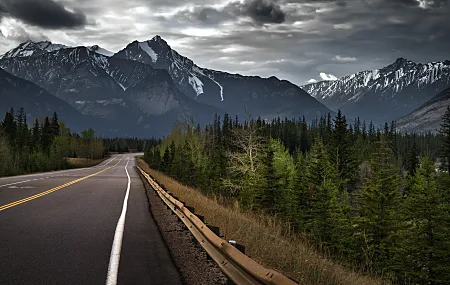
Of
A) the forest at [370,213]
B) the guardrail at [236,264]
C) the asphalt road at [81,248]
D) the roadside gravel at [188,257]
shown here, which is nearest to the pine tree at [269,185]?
the forest at [370,213]

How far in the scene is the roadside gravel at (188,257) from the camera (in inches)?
222

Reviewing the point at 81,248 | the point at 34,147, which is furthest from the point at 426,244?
the point at 34,147

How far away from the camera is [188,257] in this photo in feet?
23.0

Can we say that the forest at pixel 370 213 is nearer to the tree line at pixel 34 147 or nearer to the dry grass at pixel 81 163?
the tree line at pixel 34 147

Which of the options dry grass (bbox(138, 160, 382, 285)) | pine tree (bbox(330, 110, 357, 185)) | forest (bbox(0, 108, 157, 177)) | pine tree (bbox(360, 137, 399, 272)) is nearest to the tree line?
forest (bbox(0, 108, 157, 177))

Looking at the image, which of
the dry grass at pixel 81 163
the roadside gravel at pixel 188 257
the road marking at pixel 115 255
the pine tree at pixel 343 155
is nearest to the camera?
the road marking at pixel 115 255

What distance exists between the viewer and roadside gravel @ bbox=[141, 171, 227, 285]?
565cm

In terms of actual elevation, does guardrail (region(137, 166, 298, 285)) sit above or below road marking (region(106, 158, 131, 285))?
above

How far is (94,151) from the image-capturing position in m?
131

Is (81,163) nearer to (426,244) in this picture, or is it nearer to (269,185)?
(269,185)

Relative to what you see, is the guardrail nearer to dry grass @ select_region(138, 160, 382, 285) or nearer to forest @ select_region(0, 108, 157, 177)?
dry grass @ select_region(138, 160, 382, 285)

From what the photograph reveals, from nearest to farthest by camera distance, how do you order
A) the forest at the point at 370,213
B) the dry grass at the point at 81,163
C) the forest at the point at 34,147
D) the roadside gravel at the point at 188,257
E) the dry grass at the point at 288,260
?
the roadside gravel at the point at 188,257 < the dry grass at the point at 288,260 < the forest at the point at 370,213 < the forest at the point at 34,147 < the dry grass at the point at 81,163

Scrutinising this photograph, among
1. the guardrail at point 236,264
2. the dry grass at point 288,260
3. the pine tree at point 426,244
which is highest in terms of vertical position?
the guardrail at point 236,264

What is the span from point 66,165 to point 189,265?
7197 centimetres
